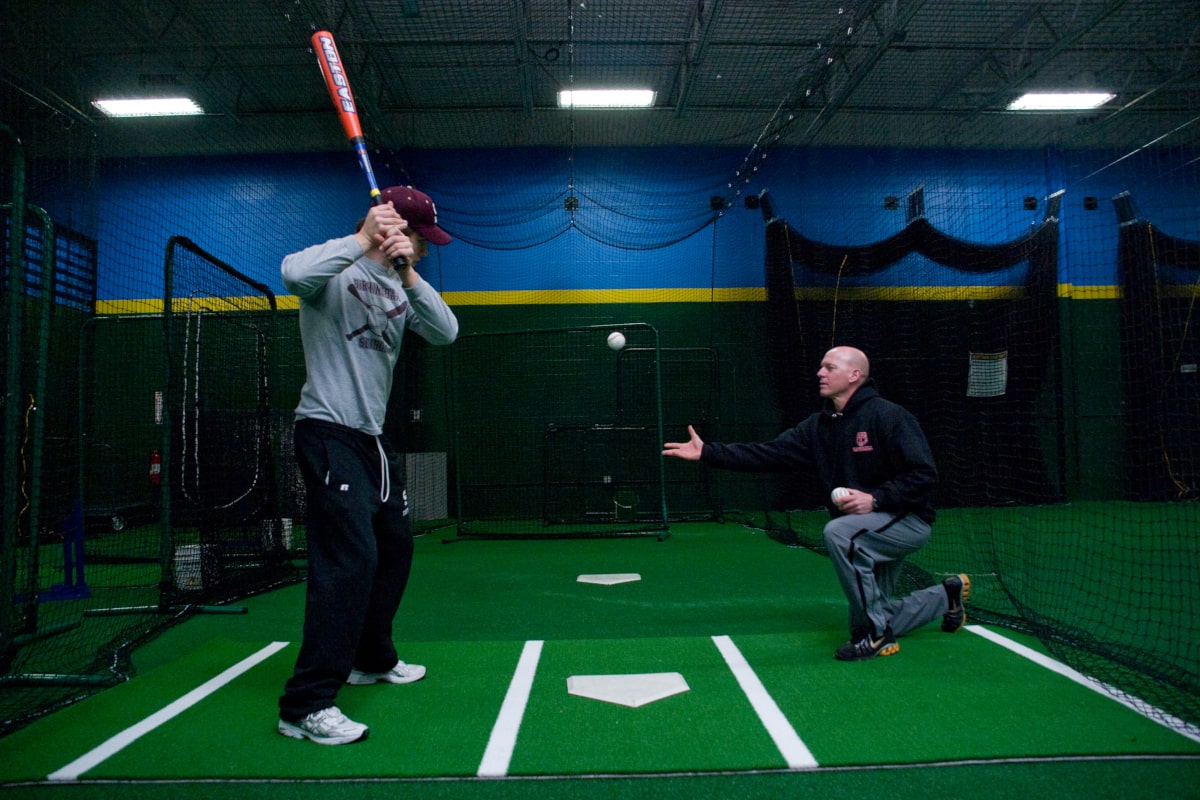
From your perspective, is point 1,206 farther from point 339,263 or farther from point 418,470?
point 418,470

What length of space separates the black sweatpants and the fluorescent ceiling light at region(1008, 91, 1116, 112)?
10601 millimetres

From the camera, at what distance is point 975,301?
9.22 meters

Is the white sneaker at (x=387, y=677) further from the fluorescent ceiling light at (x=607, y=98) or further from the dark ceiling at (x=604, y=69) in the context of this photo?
the fluorescent ceiling light at (x=607, y=98)

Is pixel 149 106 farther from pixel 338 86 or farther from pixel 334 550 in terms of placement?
pixel 334 550

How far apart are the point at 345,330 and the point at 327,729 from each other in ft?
4.48

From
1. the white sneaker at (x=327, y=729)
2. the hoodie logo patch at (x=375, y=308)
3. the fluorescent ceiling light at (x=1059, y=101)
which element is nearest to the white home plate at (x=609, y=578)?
the white sneaker at (x=327, y=729)

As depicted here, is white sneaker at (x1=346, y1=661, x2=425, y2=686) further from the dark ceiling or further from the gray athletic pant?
the dark ceiling

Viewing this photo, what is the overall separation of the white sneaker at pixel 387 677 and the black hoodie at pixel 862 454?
70.8 inches

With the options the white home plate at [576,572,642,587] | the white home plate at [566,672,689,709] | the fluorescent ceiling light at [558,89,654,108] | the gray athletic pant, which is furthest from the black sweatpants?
the fluorescent ceiling light at [558,89,654,108]

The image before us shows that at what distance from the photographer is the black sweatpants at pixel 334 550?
234 cm

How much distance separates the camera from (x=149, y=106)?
9422 millimetres

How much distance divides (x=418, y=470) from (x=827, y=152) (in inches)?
299

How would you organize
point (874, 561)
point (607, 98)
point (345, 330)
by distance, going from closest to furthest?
point (345, 330)
point (874, 561)
point (607, 98)

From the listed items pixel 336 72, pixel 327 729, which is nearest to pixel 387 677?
pixel 327 729
